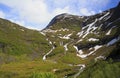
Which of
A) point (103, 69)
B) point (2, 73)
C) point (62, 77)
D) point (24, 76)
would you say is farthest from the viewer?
point (2, 73)

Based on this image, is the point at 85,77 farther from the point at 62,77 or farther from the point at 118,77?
the point at 62,77

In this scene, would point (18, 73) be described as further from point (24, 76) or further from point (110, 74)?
point (110, 74)

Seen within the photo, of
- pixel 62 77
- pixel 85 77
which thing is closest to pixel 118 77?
pixel 85 77

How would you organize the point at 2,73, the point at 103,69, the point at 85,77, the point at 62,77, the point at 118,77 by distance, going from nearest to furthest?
the point at 118,77, the point at 103,69, the point at 85,77, the point at 62,77, the point at 2,73

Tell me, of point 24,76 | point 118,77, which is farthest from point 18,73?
point 118,77

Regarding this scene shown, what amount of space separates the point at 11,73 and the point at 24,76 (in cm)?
1618

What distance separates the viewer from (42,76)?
3738 inches

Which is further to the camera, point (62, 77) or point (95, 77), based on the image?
point (62, 77)

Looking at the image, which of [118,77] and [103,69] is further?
[103,69]

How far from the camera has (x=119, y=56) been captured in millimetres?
98188

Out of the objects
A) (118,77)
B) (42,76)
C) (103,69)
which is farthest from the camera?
(42,76)

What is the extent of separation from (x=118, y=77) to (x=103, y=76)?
436 cm

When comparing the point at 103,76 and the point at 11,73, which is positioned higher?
the point at 11,73

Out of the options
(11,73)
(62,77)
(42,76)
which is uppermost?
(11,73)
